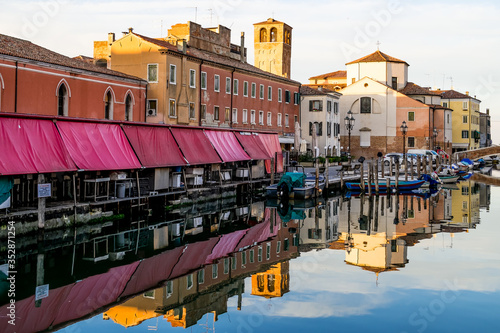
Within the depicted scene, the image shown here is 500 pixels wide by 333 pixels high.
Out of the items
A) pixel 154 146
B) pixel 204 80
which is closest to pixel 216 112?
pixel 204 80

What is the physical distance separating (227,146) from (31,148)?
623 inches

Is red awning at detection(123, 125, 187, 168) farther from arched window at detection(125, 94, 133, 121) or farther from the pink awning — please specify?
the pink awning

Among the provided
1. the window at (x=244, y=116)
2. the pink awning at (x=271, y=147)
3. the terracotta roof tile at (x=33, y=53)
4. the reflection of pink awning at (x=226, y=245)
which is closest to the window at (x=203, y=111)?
the pink awning at (x=271, y=147)

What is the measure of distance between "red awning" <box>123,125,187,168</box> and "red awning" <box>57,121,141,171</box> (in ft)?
2.06

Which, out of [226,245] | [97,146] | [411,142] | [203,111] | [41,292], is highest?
[203,111]

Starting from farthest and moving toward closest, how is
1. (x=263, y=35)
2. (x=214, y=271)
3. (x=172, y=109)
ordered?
(x=263, y=35) → (x=172, y=109) → (x=214, y=271)

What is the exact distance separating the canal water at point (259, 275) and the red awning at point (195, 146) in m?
3.38

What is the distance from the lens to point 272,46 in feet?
242

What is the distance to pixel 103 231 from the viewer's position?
23250mm

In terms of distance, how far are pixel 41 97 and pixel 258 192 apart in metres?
14.2

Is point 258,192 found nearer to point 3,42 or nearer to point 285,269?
point 3,42

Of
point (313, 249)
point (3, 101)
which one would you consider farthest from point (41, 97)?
point (313, 249)

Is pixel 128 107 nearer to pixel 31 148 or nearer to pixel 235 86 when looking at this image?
pixel 235 86

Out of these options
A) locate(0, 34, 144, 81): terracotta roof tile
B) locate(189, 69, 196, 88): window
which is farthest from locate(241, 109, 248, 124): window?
locate(0, 34, 144, 81): terracotta roof tile
